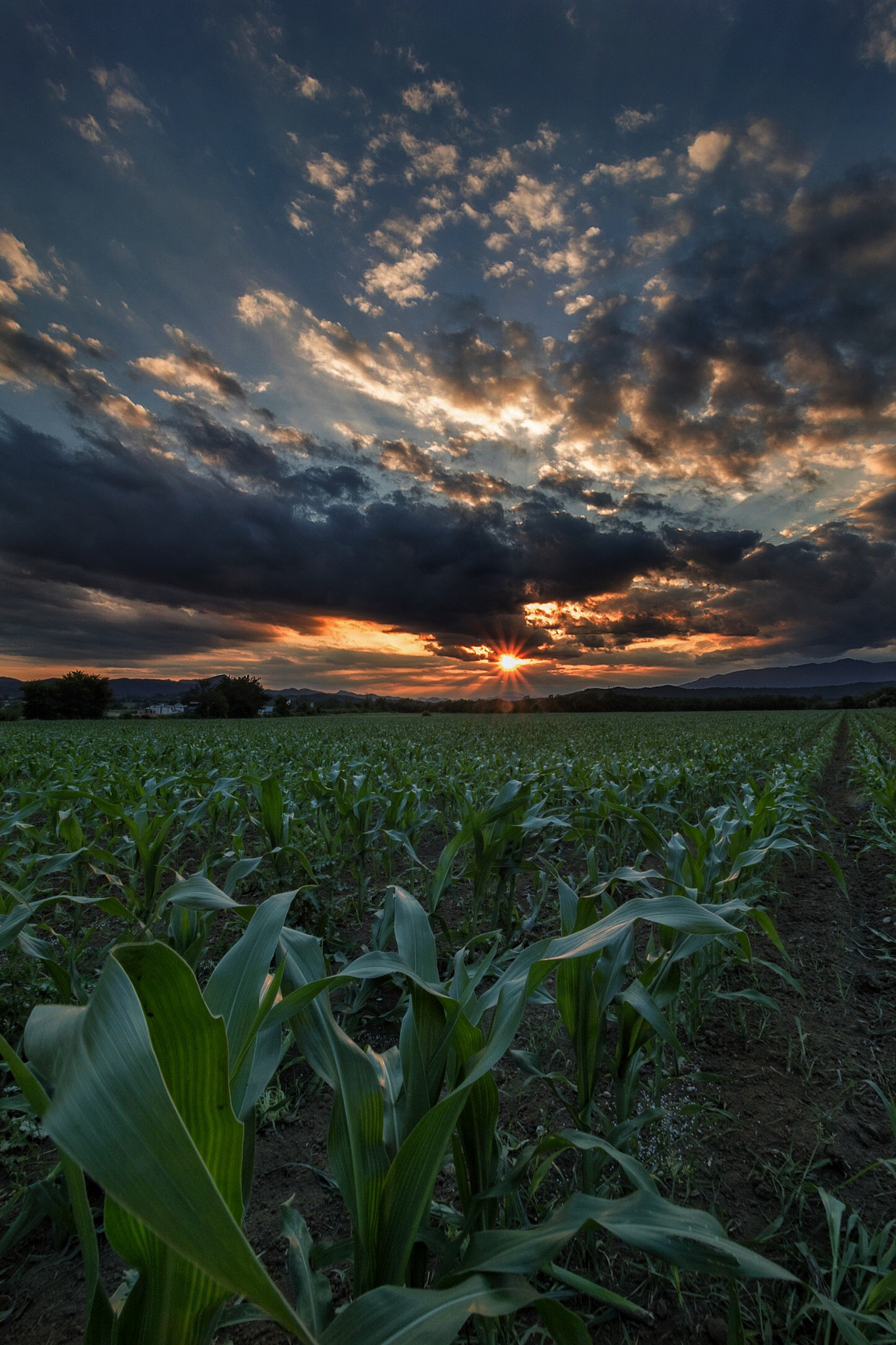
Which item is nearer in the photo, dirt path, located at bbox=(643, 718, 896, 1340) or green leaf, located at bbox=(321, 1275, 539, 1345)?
green leaf, located at bbox=(321, 1275, 539, 1345)

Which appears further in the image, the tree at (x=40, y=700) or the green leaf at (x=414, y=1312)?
the tree at (x=40, y=700)

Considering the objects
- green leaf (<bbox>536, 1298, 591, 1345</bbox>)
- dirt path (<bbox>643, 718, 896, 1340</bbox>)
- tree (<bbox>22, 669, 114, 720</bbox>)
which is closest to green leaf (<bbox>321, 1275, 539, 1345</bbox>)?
green leaf (<bbox>536, 1298, 591, 1345</bbox>)

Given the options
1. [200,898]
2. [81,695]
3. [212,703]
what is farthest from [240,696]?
[200,898]

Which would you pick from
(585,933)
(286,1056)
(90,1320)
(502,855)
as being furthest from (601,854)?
(90,1320)

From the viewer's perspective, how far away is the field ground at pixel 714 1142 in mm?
1476

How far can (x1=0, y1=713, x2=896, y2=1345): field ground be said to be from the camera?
58.1 inches

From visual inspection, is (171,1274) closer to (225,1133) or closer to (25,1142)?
(225,1133)

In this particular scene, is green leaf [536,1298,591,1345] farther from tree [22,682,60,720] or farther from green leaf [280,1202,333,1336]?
tree [22,682,60,720]

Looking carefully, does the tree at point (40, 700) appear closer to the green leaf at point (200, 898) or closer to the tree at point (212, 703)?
the tree at point (212, 703)

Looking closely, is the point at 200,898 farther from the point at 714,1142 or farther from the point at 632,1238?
the point at 714,1142

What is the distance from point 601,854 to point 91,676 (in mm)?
64070

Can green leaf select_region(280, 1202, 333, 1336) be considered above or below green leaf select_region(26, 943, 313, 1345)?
below

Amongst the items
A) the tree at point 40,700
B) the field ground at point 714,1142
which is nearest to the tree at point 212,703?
the tree at point 40,700

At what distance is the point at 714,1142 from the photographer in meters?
2.01
